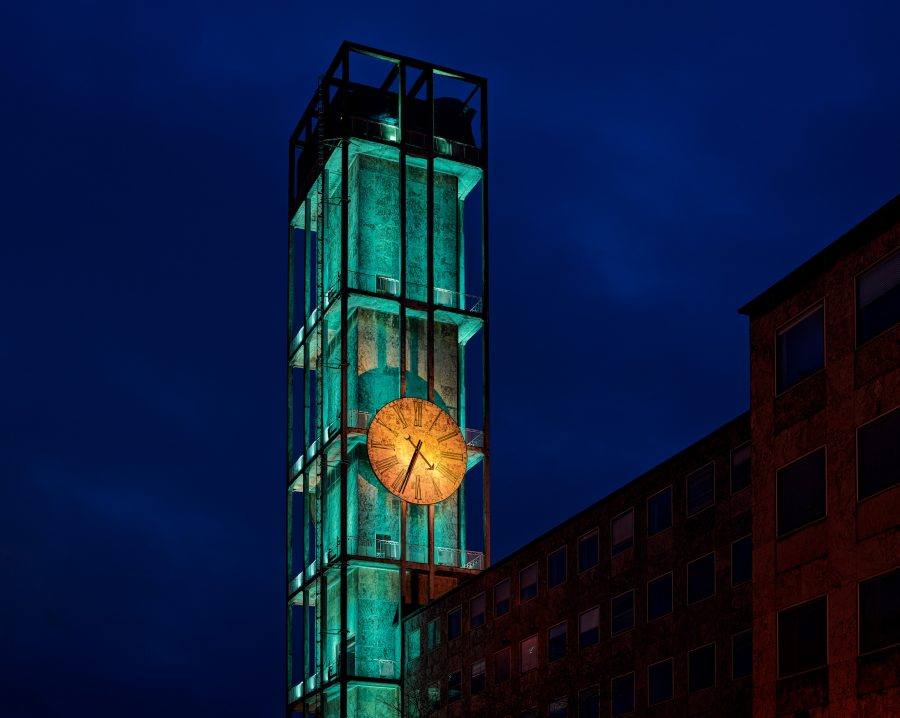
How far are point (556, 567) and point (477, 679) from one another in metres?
9.43

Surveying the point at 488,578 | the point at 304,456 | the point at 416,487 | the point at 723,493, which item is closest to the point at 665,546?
the point at 723,493

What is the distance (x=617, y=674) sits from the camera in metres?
64.8

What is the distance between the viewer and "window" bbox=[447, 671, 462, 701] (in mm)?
79500

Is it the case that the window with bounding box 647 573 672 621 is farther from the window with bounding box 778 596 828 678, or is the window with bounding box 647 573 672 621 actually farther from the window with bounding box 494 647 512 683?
the window with bounding box 778 596 828 678

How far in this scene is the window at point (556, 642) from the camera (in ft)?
230

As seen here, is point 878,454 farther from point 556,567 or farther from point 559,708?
point 556,567

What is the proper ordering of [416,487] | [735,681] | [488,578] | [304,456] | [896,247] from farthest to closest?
[304,456], [416,487], [488,578], [735,681], [896,247]

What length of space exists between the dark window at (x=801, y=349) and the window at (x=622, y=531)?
24.7m

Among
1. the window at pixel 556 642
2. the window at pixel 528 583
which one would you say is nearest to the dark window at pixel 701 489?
the window at pixel 556 642

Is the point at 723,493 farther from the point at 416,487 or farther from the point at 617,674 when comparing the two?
the point at 416,487

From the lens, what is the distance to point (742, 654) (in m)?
55.8

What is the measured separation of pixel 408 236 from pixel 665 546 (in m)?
41.9

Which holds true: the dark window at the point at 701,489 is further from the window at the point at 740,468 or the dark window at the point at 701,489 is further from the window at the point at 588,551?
the window at the point at 588,551

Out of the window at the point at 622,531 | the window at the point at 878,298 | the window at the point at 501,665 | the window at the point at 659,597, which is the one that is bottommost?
the window at the point at 501,665
